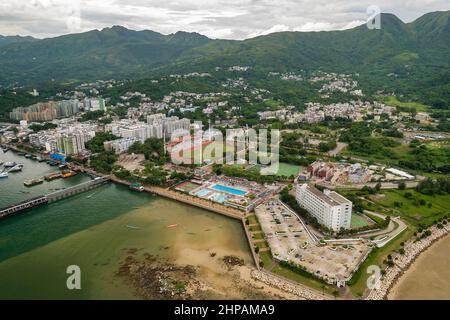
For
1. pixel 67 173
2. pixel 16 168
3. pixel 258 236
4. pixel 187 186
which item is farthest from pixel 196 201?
pixel 16 168

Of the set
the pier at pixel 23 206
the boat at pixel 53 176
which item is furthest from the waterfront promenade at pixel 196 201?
the boat at pixel 53 176

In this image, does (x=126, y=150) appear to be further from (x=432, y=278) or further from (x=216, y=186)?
(x=432, y=278)

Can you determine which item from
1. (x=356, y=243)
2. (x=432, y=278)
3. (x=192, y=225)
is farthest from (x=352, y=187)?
(x=192, y=225)

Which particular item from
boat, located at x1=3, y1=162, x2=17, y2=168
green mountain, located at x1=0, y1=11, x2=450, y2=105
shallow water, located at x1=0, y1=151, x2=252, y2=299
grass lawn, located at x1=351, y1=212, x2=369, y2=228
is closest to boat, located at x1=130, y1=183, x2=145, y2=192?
shallow water, located at x1=0, y1=151, x2=252, y2=299

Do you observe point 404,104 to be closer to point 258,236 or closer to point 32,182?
point 258,236

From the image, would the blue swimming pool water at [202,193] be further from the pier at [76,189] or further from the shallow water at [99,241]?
the pier at [76,189]

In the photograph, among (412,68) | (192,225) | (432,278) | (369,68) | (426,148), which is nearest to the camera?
(432,278)
